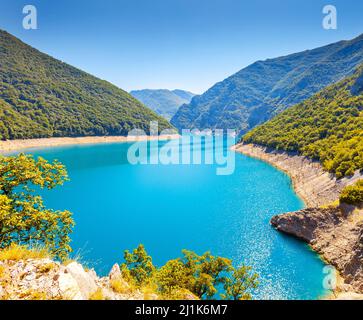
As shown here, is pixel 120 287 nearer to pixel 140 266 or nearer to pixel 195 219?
pixel 140 266

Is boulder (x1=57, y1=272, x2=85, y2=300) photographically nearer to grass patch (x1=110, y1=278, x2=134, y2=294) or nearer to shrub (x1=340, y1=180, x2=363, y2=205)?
grass patch (x1=110, y1=278, x2=134, y2=294)

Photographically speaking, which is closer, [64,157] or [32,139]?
[64,157]

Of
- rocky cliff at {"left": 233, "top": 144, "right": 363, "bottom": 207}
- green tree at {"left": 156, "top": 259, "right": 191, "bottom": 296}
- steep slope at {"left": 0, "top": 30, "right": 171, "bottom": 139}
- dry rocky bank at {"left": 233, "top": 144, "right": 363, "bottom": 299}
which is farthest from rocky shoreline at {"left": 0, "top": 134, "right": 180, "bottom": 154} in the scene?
dry rocky bank at {"left": 233, "top": 144, "right": 363, "bottom": 299}

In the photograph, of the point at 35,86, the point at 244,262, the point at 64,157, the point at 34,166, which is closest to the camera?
the point at 34,166

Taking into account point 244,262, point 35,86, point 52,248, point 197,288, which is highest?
point 35,86

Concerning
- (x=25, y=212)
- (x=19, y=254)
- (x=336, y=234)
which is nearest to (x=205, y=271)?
(x=25, y=212)

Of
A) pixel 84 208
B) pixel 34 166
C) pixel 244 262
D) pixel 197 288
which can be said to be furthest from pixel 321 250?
pixel 84 208
